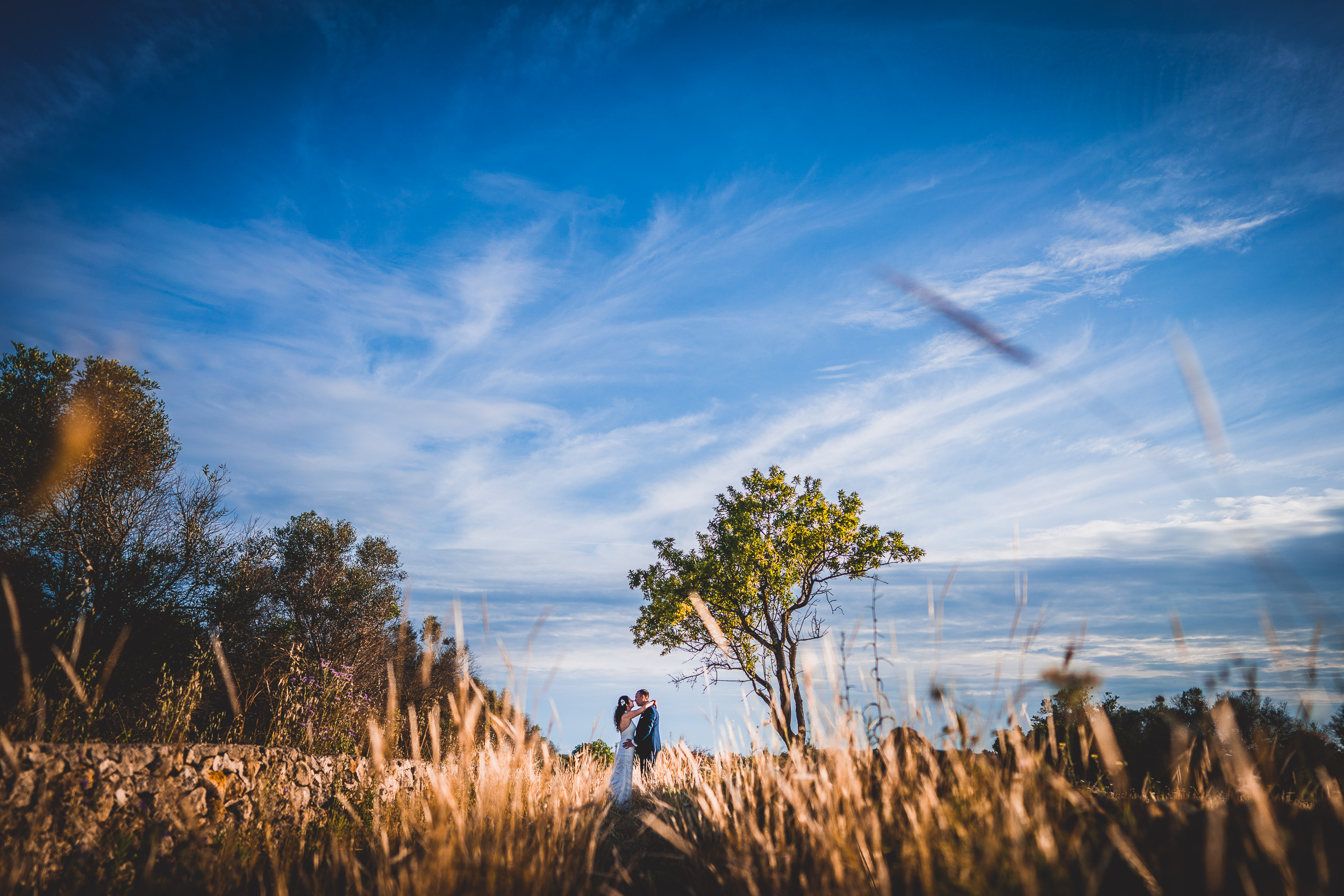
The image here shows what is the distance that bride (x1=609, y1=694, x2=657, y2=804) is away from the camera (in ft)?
29.4

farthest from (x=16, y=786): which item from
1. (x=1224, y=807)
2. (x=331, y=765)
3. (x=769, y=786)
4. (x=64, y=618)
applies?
(x=64, y=618)

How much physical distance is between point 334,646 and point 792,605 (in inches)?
622

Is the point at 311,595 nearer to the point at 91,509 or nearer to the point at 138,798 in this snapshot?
the point at 91,509

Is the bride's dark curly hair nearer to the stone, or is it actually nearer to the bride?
the bride

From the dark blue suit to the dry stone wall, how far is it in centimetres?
471

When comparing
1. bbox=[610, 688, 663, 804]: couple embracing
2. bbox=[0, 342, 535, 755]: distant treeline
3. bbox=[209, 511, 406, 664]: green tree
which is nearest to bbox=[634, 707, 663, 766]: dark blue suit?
bbox=[610, 688, 663, 804]: couple embracing

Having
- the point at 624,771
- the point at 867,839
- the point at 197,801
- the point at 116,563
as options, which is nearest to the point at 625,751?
the point at 624,771

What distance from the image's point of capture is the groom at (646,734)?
9.83 metres

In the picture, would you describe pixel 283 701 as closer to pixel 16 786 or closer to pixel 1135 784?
pixel 16 786

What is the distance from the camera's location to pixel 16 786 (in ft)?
12.5

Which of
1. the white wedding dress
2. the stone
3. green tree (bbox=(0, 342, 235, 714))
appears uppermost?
green tree (bbox=(0, 342, 235, 714))

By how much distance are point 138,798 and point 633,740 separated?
22.1 ft

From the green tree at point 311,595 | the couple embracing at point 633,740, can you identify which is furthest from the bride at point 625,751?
the green tree at point 311,595

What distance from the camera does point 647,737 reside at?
1008 centimetres
